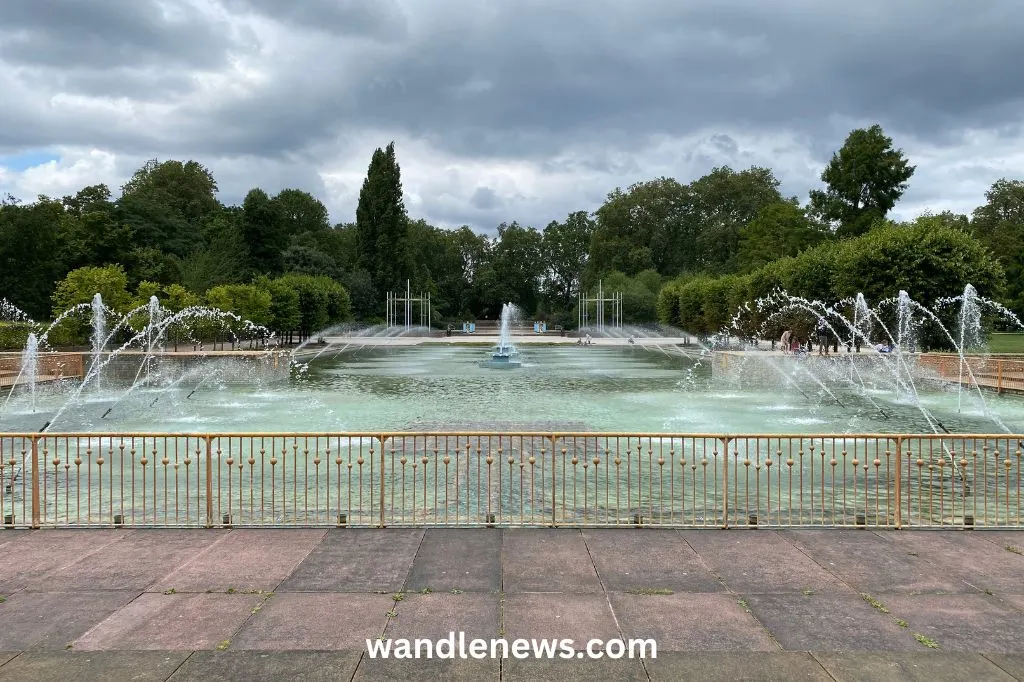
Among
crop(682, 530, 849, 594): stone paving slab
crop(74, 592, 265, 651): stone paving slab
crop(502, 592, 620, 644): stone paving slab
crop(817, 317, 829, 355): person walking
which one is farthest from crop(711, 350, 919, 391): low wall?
crop(74, 592, 265, 651): stone paving slab

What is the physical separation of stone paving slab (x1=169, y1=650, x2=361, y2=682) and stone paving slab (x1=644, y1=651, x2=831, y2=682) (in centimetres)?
222

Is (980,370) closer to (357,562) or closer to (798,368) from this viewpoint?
(798,368)

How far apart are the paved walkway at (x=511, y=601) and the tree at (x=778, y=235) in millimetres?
62699

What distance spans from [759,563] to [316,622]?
434 cm

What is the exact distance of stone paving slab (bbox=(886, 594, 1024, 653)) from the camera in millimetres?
5578

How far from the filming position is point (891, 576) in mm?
7004

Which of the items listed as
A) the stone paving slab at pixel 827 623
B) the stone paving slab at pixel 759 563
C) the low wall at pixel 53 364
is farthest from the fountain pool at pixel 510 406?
the stone paving slab at pixel 827 623

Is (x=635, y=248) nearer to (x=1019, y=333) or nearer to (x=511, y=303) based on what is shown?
(x=511, y=303)

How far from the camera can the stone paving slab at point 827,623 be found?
557 centimetres

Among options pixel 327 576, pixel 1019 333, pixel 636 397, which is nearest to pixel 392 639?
pixel 327 576

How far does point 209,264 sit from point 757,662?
68.3 m

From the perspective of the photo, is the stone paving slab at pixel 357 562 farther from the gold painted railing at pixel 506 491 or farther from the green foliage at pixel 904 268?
the green foliage at pixel 904 268

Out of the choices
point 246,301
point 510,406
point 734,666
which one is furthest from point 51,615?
point 246,301

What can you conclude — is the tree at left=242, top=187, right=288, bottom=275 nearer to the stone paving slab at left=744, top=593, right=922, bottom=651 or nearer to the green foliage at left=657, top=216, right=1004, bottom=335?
the green foliage at left=657, top=216, right=1004, bottom=335
